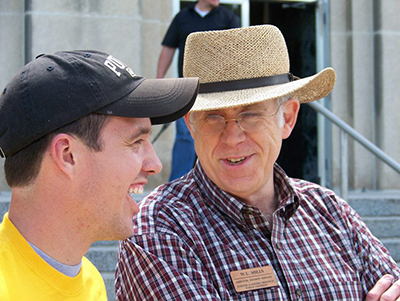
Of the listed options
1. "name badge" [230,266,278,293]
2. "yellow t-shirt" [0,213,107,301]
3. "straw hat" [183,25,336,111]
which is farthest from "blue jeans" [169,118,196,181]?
"yellow t-shirt" [0,213,107,301]

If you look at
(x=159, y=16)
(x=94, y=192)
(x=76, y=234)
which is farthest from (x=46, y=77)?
(x=159, y=16)

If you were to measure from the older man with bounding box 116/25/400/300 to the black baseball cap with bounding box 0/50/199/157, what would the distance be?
590mm

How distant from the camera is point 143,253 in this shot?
6.58 ft

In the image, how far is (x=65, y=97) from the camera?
1551mm

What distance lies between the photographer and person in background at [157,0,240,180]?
4715 mm

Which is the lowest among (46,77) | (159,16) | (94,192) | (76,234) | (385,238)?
(385,238)

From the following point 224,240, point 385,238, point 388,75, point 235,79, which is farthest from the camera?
point 388,75

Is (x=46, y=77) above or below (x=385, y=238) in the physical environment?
above

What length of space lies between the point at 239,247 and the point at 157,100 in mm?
749

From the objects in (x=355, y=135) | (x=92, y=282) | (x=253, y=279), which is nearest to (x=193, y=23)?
(x=355, y=135)

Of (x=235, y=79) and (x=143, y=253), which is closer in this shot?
(x=143, y=253)

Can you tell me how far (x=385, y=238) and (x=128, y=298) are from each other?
3.40m

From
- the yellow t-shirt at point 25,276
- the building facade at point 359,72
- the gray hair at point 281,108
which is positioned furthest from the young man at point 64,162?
the building facade at point 359,72

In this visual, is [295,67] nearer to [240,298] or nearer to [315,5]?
[315,5]
